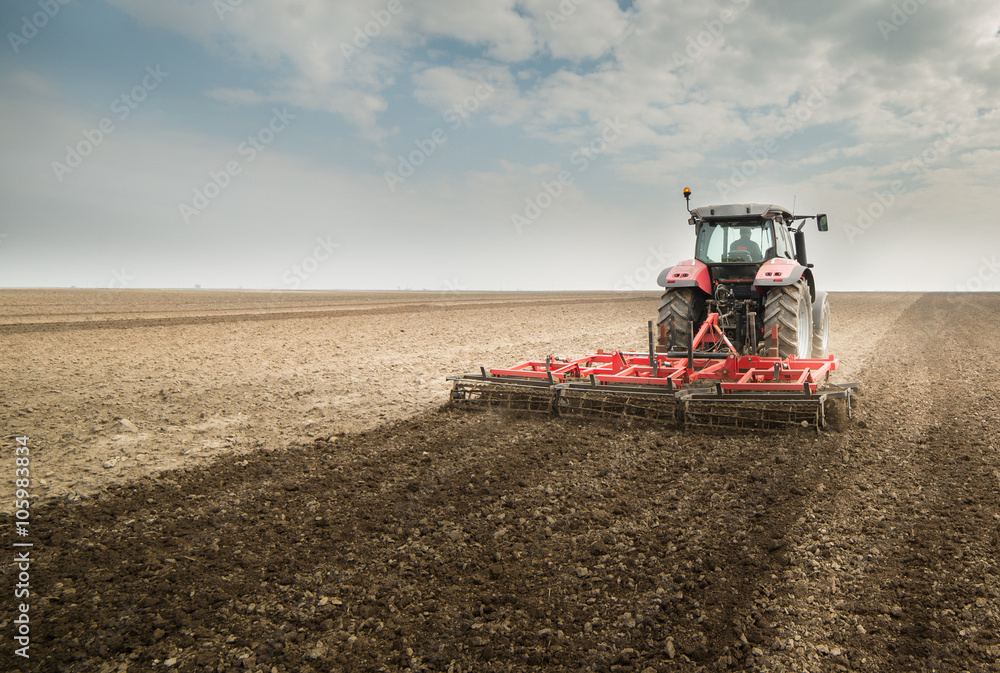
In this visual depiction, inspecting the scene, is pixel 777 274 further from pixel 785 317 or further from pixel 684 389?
pixel 684 389

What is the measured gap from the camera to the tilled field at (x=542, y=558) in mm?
2330

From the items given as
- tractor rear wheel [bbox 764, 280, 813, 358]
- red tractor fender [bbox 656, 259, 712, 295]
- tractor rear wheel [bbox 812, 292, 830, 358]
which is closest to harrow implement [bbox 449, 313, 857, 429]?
tractor rear wheel [bbox 764, 280, 813, 358]

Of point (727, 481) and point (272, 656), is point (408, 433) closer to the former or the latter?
point (727, 481)

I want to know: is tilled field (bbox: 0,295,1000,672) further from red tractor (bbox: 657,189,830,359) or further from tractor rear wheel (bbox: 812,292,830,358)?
tractor rear wheel (bbox: 812,292,830,358)

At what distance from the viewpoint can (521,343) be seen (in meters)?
12.3

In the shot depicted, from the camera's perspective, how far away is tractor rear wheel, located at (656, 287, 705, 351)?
691 cm

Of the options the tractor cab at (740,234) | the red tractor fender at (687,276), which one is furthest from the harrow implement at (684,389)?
the tractor cab at (740,234)

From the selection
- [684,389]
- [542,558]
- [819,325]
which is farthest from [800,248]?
[542,558]

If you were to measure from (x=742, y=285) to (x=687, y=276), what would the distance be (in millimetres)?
1010

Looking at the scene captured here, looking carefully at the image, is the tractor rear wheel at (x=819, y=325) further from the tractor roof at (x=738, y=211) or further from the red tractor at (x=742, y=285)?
the tractor roof at (x=738, y=211)

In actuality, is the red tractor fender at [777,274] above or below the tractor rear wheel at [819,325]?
above

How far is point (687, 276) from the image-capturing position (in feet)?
22.6

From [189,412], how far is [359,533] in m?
4.00

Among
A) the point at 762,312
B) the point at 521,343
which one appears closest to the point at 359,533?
the point at 762,312
